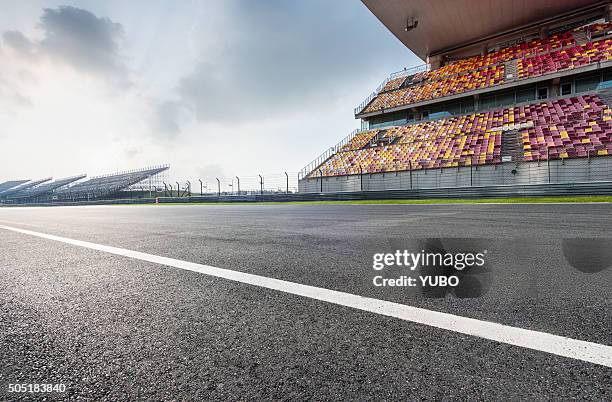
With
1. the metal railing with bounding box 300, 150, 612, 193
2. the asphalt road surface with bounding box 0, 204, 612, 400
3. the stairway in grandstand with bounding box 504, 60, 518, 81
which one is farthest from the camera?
the stairway in grandstand with bounding box 504, 60, 518, 81

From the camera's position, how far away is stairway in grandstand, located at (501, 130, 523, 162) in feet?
57.4

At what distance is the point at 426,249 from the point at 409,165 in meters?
18.4

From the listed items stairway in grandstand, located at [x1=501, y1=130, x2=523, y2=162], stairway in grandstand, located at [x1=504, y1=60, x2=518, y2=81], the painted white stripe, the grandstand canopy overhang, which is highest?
the grandstand canopy overhang

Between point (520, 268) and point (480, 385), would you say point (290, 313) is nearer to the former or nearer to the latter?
point (480, 385)

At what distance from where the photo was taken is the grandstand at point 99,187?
41.0 m

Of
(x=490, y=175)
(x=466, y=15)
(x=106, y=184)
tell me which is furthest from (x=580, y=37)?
(x=106, y=184)

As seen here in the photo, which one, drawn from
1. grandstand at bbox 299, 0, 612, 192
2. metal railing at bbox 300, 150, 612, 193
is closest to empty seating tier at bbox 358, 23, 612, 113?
grandstand at bbox 299, 0, 612, 192

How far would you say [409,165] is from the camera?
20.3m

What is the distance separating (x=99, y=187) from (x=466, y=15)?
181 ft

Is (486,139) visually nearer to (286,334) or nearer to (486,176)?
(486,176)

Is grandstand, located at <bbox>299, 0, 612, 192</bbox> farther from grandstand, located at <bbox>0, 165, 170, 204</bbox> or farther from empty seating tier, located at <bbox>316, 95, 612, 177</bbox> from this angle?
grandstand, located at <bbox>0, 165, 170, 204</bbox>

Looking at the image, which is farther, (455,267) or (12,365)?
(455,267)

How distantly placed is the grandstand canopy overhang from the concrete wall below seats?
13.5 metres

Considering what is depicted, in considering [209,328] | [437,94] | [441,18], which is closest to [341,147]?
[437,94]
